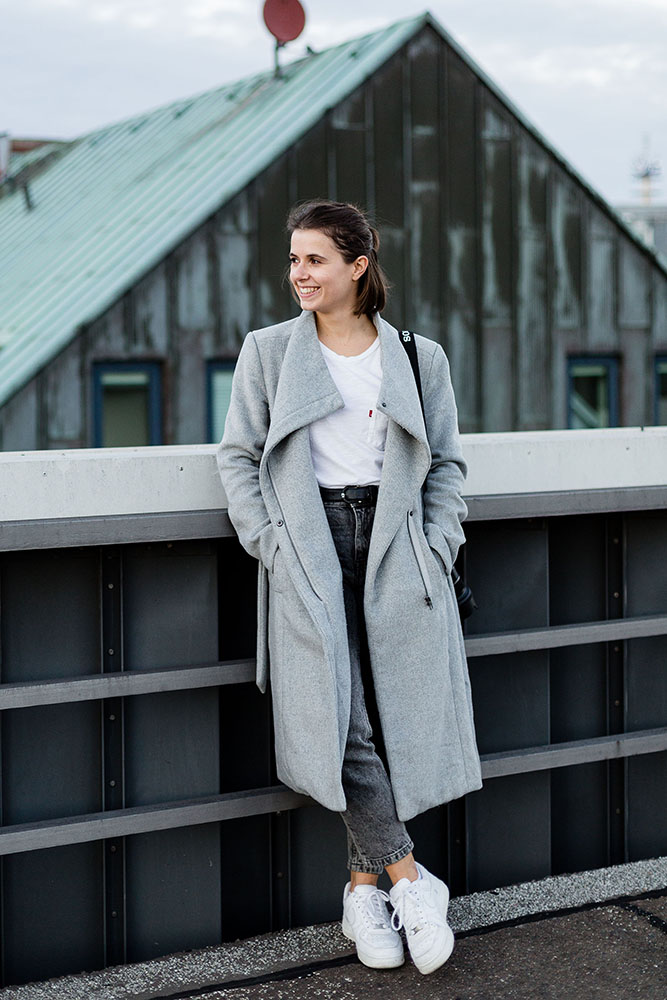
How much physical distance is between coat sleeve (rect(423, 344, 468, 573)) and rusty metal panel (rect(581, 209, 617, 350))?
15.5 meters

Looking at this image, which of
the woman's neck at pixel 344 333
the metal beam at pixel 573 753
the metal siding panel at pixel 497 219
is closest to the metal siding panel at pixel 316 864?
the metal beam at pixel 573 753

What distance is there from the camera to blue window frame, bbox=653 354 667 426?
1994cm

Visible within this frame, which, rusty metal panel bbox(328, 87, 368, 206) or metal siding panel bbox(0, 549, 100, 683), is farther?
rusty metal panel bbox(328, 87, 368, 206)

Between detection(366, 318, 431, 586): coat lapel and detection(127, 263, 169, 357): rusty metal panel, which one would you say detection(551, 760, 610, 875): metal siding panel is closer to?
detection(366, 318, 431, 586): coat lapel

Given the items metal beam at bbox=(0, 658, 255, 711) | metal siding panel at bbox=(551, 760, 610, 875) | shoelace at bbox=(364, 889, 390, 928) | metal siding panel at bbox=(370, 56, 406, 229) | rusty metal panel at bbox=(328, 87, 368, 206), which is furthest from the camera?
metal siding panel at bbox=(370, 56, 406, 229)

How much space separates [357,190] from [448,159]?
1.38 m

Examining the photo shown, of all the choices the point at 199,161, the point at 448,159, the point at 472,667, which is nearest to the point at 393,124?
the point at 448,159

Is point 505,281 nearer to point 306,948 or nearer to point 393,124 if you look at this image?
point 393,124

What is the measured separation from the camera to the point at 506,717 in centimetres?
451

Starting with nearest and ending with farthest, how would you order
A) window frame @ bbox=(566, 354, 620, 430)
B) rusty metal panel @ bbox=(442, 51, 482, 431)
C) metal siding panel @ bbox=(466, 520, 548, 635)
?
metal siding panel @ bbox=(466, 520, 548, 635), rusty metal panel @ bbox=(442, 51, 482, 431), window frame @ bbox=(566, 354, 620, 430)

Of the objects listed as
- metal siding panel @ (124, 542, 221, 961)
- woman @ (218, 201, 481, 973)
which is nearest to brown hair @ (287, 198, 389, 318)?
woman @ (218, 201, 481, 973)

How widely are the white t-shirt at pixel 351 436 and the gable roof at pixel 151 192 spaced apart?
1167cm

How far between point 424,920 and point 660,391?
17.3 meters

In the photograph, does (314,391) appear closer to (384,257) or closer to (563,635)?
(563,635)
